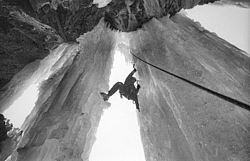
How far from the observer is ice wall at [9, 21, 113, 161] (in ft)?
14.6

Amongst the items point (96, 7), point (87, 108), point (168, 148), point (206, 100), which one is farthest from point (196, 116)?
point (96, 7)

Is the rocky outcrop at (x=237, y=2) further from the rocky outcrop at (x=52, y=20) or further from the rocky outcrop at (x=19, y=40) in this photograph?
the rocky outcrop at (x=19, y=40)

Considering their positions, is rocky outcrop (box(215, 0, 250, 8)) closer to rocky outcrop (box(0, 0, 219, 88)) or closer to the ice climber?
rocky outcrop (box(0, 0, 219, 88))

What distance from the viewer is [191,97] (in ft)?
13.3

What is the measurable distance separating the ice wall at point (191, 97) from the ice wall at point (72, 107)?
44.6 inches

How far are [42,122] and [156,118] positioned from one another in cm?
245

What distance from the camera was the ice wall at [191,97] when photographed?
3426mm

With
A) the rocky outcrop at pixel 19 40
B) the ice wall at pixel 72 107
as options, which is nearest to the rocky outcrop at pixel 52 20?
the rocky outcrop at pixel 19 40

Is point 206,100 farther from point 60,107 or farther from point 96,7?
point 96,7

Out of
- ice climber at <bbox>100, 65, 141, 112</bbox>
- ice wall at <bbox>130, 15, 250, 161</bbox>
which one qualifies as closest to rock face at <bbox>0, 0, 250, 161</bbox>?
ice wall at <bbox>130, 15, 250, 161</bbox>

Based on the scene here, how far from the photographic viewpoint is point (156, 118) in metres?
4.31

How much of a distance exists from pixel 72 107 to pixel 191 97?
8.36 ft

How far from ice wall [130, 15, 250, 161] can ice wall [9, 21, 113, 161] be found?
113 cm

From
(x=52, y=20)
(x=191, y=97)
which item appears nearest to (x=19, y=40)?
(x=52, y=20)
